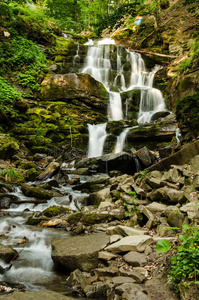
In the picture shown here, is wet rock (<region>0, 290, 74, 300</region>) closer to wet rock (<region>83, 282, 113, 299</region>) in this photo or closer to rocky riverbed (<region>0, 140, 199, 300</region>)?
rocky riverbed (<region>0, 140, 199, 300</region>)

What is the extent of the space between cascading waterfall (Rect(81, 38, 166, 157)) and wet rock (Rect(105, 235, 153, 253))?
9.93 meters

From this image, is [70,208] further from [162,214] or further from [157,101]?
[157,101]

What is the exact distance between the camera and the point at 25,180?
9047mm

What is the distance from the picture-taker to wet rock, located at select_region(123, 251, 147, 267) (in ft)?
9.17

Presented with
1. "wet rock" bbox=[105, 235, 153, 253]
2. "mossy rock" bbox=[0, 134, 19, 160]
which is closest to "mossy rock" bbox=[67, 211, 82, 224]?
"wet rock" bbox=[105, 235, 153, 253]

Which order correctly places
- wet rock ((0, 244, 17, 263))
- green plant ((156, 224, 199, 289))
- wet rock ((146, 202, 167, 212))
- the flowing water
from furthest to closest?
wet rock ((146, 202, 167, 212)) < wet rock ((0, 244, 17, 263)) < the flowing water < green plant ((156, 224, 199, 289))

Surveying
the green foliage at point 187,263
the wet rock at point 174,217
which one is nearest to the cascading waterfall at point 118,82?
the wet rock at point 174,217

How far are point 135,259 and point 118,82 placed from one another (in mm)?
18301

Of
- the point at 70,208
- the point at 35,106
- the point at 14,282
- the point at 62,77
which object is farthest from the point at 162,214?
the point at 62,77

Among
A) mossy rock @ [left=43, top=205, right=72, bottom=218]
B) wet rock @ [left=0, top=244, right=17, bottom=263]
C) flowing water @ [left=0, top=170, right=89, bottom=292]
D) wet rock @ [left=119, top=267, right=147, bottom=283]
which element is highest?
wet rock @ [left=119, top=267, right=147, bottom=283]

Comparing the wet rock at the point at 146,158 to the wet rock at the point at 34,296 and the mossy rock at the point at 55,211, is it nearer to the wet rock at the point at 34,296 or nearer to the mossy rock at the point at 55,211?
the mossy rock at the point at 55,211

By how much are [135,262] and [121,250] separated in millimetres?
359

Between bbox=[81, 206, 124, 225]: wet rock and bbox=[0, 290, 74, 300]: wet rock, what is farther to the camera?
bbox=[81, 206, 124, 225]: wet rock

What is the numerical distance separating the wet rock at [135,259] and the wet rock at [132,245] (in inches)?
3.2
